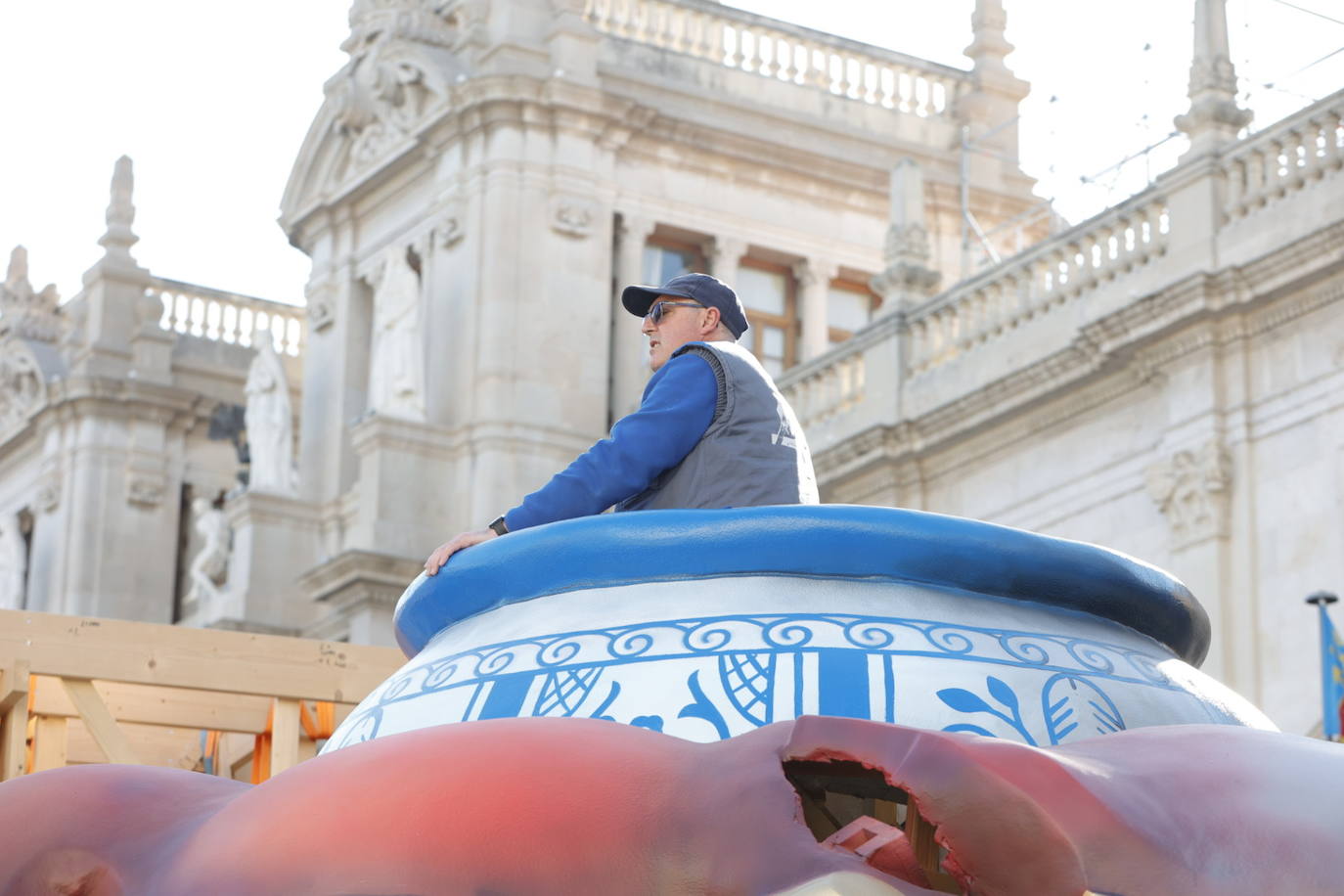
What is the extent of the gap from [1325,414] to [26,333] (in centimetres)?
2534

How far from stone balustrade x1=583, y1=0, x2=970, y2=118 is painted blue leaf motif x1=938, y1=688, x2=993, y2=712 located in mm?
28589

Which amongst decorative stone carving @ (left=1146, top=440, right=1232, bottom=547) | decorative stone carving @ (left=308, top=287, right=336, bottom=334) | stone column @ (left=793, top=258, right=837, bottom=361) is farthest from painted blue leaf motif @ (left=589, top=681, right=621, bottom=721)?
decorative stone carving @ (left=308, top=287, right=336, bottom=334)

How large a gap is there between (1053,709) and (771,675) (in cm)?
37

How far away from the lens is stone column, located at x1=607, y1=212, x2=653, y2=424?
30609 mm

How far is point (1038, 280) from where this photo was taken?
22.2 metres

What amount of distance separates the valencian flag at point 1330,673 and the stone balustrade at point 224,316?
2401cm

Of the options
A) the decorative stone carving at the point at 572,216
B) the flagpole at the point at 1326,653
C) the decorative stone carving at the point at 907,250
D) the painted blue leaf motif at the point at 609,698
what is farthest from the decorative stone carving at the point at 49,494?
the painted blue leaf motif at the point at 609,698

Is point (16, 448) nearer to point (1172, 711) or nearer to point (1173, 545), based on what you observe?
point (1173, 545)

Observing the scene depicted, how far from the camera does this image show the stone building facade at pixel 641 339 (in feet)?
64.4

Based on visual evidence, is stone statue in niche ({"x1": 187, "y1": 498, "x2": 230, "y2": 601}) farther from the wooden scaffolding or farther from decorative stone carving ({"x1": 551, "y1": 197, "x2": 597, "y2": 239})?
the wooden scaffolding

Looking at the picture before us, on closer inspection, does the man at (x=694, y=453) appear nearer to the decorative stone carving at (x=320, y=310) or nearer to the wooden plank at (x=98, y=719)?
the wooden plank at (x=98, y=719)

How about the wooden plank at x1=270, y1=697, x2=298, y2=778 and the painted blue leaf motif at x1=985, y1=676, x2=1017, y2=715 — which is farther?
the wooden plank at x1=270, y1=697, x2=298, y2=778

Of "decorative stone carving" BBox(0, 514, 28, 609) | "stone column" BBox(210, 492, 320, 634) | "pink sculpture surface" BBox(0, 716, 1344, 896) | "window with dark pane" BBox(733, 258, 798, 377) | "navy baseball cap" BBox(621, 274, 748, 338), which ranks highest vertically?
"window with dark pane" BBox(733, 258, 798, 377)

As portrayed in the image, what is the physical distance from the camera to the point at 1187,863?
2502mm
